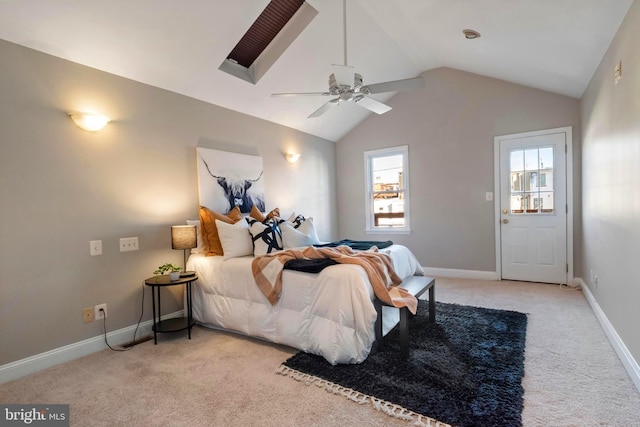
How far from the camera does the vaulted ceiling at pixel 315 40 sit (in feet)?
7.82

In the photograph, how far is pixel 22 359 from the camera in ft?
7.76

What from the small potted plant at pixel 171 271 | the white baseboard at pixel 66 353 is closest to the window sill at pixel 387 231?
the small potted plant at pixel 171 271

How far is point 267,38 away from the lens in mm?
3529

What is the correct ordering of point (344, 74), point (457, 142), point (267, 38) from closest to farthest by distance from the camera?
point (344, 74)
point (267, 38)
point (457, 142)

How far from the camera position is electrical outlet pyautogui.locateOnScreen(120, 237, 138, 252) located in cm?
295

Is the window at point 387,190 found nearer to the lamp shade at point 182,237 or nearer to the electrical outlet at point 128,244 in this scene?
the lamp shade at point 182,237

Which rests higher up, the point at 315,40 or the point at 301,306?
the point at 315,40

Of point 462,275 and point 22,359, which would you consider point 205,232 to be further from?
point 462,275

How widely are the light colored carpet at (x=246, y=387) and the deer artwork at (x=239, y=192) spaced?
1.62 metres

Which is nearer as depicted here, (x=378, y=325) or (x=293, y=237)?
(x=378, y=325)

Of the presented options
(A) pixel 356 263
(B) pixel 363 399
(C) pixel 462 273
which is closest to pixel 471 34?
(A) pixel 356 263

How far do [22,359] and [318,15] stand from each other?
3868 millimetres

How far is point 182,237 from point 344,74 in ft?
6.80

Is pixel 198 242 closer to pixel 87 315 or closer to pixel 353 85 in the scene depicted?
pixel 87 315
